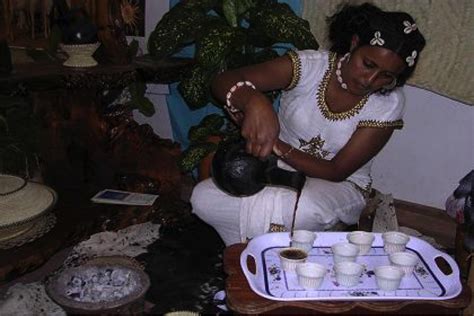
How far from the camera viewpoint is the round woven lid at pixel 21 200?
1880 mm

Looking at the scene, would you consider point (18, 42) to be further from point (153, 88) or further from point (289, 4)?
point (289, 4)

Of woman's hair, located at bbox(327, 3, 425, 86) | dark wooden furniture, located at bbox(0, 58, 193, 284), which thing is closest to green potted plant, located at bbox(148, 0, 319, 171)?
dark wooden furniture, located at bbox(0, 58, 193, 284)

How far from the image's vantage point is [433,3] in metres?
2.38

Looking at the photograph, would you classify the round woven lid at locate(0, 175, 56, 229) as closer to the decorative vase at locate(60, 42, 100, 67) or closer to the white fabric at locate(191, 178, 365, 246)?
the white fabric at locate(191, 178, 365, 246)

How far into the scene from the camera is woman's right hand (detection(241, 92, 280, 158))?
1.46m

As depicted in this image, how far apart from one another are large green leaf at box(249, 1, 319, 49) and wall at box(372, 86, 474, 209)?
21.1 inches

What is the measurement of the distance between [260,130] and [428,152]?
Answer: 4.52 ft

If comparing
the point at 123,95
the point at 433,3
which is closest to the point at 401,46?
the point at 433,3

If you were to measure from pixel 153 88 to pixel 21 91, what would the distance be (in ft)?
3.30

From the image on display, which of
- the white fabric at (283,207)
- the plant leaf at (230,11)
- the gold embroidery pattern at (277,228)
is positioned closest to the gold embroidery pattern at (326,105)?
the white fabric at (283,207)

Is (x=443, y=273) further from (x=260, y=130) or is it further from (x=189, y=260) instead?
(x=189, y=260)

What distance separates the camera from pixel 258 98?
1.56 m

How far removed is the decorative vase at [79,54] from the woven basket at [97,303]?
1.16m

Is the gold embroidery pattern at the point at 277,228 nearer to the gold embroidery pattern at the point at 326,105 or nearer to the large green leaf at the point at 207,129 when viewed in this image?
the gold embroidery pattern at the point at 326,105
